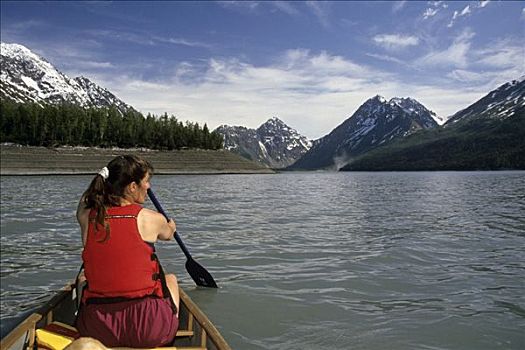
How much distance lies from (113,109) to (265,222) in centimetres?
13687

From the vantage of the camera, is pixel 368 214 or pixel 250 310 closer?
pixel 250 310

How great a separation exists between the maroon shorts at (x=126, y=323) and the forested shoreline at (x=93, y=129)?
123 metres

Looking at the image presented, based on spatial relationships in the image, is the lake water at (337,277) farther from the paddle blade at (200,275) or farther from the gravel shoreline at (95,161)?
the gravel shoreline at (95,161)

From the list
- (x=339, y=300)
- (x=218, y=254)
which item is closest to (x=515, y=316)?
(x=339, y=300)

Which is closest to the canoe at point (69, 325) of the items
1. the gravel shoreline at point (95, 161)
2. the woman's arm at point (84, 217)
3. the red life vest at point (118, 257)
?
the red life vest at point (118, 257)

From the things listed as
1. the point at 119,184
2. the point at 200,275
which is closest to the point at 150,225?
the point at 119,184

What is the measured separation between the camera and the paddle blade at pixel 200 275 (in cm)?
1145

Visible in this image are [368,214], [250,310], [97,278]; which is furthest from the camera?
[368,214]

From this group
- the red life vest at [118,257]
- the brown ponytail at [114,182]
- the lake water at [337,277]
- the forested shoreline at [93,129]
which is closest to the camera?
the red life vest at [118,257]

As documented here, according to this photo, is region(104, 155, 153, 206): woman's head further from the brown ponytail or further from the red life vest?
the red life vest

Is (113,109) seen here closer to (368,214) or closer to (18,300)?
(368,214)

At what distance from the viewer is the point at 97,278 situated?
5.19 metres

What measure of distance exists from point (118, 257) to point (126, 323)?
29.6 inches

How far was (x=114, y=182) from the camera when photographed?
5.34 metres
